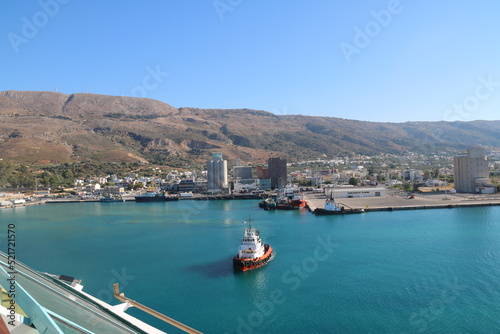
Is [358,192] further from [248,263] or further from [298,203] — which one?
[248,263]

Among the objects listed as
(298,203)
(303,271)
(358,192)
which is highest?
A: (358,192)

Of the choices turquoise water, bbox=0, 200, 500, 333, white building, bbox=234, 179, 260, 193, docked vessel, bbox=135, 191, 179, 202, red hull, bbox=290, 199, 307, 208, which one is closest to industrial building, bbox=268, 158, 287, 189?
white building, bbox=234, 179, 260, 193

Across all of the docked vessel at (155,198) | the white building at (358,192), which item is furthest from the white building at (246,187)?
the white building at (358,192)

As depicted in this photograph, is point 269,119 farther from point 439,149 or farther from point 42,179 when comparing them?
point 42,179

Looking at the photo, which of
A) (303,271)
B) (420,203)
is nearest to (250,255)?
(303,271)

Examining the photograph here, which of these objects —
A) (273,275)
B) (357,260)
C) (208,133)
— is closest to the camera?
(273,275)

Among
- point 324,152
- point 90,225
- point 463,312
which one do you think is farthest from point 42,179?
point 324,152
